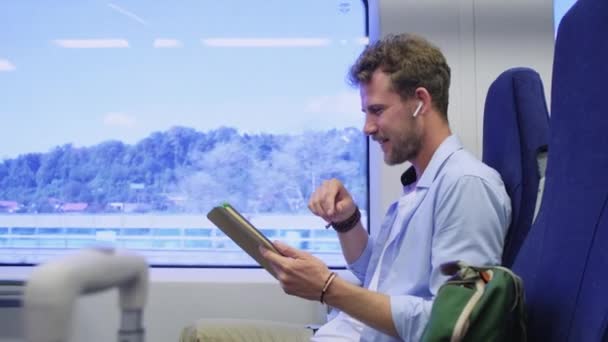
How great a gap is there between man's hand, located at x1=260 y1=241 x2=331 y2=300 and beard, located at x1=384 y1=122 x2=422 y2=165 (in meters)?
0.40

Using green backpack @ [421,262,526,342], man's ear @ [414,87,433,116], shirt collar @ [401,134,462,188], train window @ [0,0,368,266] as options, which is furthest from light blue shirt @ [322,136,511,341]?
Answer: train window @ [0,0,368,266]

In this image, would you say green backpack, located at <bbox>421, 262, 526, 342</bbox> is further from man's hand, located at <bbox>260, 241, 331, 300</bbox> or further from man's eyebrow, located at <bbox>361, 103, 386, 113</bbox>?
man's eyebrow, located at <bbox>361, 103, 386, 113</bbox>

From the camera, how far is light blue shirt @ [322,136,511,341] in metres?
1.11

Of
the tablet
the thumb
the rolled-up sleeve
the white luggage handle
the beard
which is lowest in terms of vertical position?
the rolled-up sleeve

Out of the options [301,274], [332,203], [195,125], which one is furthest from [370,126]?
[195,125]

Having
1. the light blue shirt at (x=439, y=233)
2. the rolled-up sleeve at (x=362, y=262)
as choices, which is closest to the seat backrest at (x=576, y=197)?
the light blue shirt at (x=439, y=233)

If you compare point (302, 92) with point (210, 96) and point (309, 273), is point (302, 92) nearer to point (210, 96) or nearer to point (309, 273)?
point (210, 96)

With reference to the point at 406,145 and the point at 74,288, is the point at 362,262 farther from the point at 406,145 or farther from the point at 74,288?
the point at 74,288

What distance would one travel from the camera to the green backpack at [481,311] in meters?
0.80

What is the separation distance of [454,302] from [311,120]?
1622mm

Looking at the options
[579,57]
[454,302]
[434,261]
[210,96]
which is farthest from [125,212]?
[579,57]

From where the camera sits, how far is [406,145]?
1.43 m

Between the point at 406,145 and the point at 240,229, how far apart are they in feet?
1.61

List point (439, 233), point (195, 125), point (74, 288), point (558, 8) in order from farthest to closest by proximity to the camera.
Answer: point (195, 125), point (558, 8), point (439, 233), point (74, 288)
